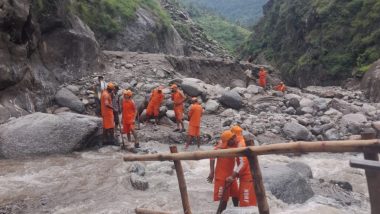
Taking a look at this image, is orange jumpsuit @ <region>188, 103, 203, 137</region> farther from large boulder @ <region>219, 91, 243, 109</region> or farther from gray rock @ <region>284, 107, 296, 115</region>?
gray rock @ <region>284, 107, 296, 115</region>

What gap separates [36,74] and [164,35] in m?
20.7

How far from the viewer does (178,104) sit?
13.4 meters

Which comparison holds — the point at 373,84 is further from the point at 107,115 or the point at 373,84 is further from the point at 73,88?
the point at 107,115

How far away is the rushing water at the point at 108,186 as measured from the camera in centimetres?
766

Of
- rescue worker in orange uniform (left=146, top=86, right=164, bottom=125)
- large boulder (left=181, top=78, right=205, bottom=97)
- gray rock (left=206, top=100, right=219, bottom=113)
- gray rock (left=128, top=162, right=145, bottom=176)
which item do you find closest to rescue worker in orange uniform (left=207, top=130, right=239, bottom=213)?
gray rock (left=128, top=162, right=145, bottom=176)

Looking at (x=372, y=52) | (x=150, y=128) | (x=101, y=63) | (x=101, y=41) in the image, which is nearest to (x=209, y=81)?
(x=101, y=41)

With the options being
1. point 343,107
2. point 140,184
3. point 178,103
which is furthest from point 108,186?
point 343,107

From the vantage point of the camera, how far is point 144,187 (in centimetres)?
871

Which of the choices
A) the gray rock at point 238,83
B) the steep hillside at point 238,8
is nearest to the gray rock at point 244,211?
the gray rock at point 238,83

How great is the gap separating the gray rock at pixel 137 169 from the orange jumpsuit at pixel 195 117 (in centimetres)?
272

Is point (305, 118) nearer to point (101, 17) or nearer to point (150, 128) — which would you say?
point (150, 128)

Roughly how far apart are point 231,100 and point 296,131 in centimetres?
353

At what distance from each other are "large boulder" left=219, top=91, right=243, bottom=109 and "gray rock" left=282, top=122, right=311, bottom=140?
289 cm

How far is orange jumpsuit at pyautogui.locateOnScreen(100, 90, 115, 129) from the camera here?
11570mm
